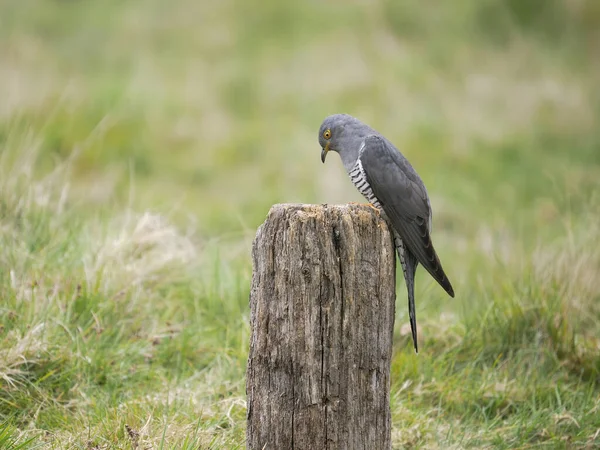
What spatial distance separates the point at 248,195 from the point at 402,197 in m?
5.28

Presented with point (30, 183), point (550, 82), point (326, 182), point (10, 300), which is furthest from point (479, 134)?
point (10, 300)

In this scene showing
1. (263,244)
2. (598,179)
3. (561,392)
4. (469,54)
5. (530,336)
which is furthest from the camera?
(469,54)

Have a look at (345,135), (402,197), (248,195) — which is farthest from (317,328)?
(248,195)

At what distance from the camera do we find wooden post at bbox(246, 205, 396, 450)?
3.04 m

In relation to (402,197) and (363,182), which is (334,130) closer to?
(363,182)

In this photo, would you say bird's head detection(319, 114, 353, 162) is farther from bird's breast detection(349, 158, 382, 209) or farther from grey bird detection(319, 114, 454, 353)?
bird's breast detection(349, 158, 382, 209)

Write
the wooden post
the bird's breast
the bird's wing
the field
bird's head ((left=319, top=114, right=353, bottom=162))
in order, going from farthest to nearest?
bird's head ((left=319, top=114, right=353, bottom=162))
the field
the bird's breast
the bird's wing
the wooden post

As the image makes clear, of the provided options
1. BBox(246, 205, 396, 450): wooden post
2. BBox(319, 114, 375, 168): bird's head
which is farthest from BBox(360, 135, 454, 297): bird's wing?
BBox(246, 205, 396, 450): wooden post

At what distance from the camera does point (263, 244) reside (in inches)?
121

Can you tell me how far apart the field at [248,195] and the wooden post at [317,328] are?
0.51 meters

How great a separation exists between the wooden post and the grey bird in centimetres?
47

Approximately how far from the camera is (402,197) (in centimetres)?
377

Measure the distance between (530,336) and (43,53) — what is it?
9.68 metres

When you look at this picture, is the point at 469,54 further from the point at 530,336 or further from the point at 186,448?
the point at 186,448
